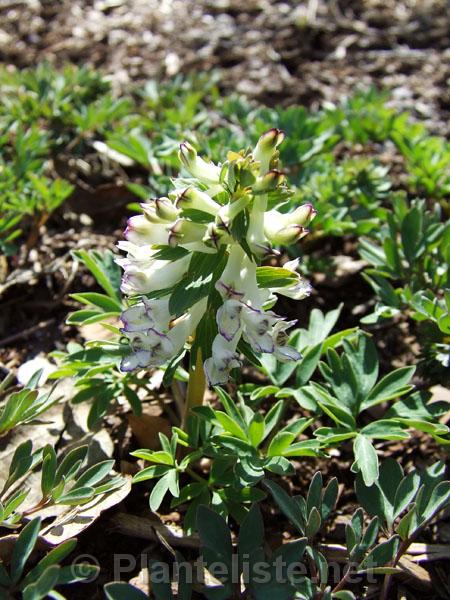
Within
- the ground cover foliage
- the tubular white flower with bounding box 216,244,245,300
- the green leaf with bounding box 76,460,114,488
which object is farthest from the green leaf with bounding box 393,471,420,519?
the green leaf with bounding box 76,460,114,488

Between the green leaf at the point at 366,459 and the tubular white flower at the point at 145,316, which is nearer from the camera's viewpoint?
the tubular white flower at the point at 145,316

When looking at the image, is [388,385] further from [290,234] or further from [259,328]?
[290,234]

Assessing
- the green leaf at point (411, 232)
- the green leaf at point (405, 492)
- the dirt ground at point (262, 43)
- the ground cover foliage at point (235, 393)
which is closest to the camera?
the ground cover foliage at point (235, 393)

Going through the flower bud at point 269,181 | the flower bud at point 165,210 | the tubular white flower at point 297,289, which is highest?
the flower bud at point 269,181

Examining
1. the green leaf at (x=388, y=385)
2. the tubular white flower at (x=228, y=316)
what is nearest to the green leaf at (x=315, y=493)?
the green leaf at (x=388, y=385)

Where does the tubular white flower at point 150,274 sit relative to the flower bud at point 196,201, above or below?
below

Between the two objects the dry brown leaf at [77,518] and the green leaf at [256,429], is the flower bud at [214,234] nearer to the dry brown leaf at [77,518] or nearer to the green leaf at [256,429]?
the green leaf at [256,429]

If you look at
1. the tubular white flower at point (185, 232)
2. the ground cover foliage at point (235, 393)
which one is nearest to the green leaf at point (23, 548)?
the ground cover foliage at point (235, 393)

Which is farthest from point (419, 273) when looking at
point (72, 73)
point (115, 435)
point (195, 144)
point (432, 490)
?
point (72, 73)

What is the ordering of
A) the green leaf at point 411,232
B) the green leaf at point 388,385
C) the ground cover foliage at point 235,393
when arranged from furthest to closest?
the green leaf at point 411,232
the green leaf at point 388,385
the ground cover foliage at point 235,393
